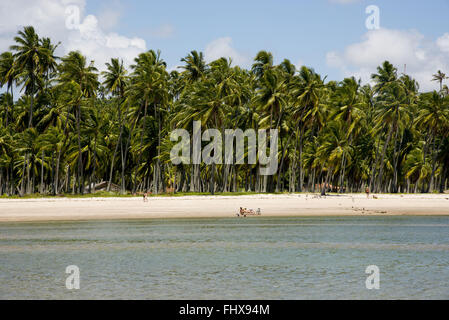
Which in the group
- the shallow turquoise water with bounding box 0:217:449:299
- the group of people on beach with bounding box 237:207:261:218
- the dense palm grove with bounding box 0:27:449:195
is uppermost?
the dense palm grove with bounding box 0:27:449:195

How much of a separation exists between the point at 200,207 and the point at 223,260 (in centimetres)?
2550

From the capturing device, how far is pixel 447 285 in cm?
1780

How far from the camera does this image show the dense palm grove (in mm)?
67875

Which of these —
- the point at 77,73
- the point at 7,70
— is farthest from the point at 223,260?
the point at 7,70

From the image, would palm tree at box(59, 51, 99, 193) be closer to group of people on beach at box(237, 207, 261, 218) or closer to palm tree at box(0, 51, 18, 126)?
Result: palm tree at box(0, 51, 18, 126)

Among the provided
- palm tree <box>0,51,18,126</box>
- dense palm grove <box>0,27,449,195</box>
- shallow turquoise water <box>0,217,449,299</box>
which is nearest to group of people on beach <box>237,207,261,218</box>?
shallow turquoise water <box>0,217,449,299</box>

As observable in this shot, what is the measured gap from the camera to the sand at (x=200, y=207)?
42559 millimetres

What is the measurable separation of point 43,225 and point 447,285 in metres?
27.4

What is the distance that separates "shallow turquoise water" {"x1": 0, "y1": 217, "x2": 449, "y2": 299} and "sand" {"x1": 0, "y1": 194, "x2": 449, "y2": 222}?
4.86 m

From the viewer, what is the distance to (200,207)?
159ft

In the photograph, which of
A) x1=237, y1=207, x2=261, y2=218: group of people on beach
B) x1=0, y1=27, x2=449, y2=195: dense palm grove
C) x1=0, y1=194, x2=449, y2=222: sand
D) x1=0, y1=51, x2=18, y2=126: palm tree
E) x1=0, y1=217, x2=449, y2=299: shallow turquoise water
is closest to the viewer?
x1=0, y1=217, x2=449, y2=299: shallow turquoise water

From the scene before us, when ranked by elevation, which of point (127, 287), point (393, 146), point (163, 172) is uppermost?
point (393, 146)
